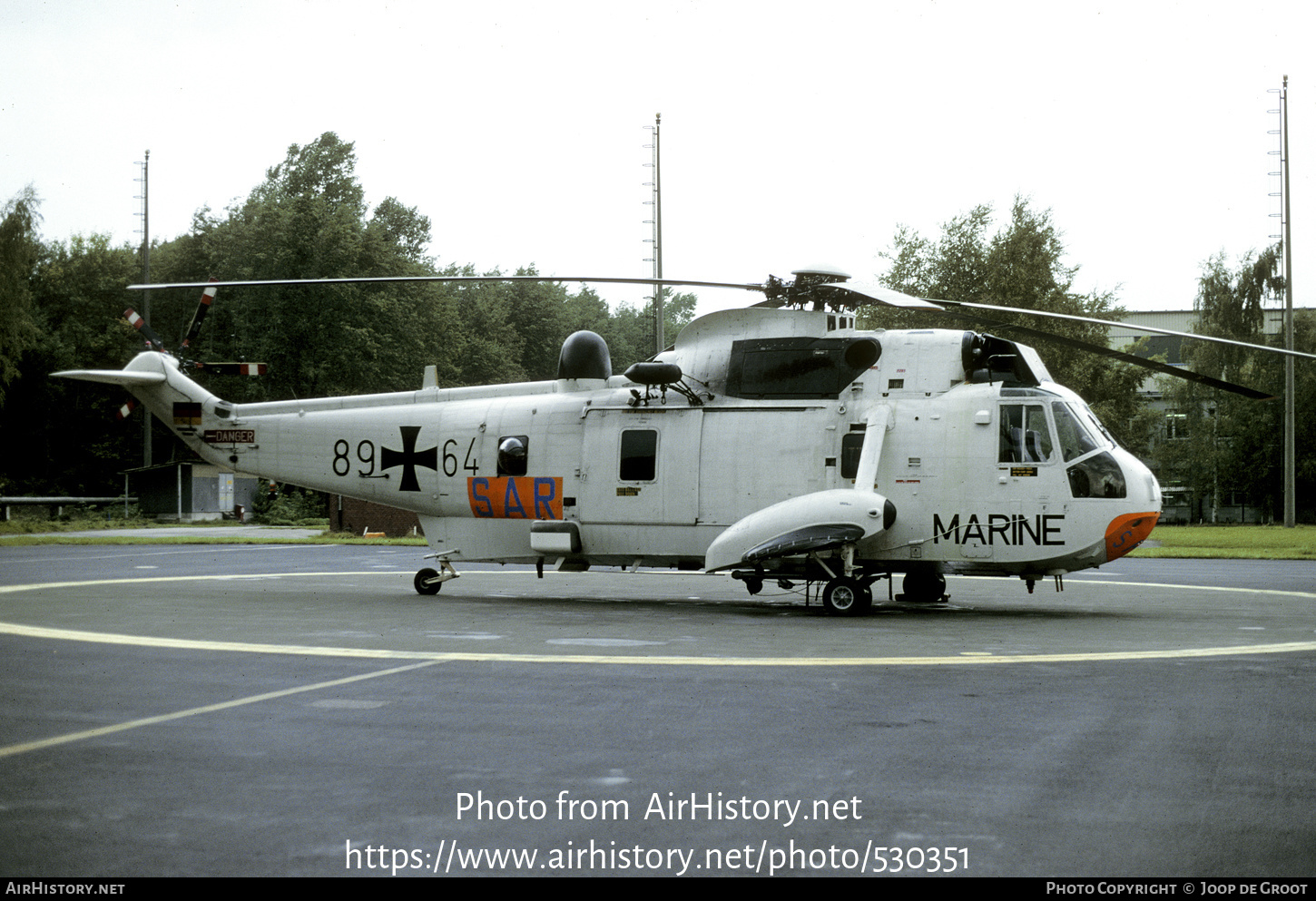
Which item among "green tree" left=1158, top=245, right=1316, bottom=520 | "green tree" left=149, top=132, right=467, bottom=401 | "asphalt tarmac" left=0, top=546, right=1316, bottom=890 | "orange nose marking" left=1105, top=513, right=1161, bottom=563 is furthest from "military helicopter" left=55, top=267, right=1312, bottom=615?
"green tree" left=1158, top=245, right=1316, bottom=520

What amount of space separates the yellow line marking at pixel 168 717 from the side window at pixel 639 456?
749 cm

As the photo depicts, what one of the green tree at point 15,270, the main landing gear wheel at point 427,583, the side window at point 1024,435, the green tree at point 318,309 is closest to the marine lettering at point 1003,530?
the side window at point 1024,435

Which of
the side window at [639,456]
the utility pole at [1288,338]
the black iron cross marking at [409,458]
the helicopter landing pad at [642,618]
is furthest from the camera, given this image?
the utility pole at [1288,338]

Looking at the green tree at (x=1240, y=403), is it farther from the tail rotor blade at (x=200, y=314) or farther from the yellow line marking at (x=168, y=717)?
the yellow line marking at (x=168, y=717)

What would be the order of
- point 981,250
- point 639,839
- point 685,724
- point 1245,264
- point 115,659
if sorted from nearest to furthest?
point 639,839
point 685,724
point 115,659
point 981,250
point 1245,264

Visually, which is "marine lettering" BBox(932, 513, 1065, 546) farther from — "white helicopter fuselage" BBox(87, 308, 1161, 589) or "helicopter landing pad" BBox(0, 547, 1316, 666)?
"helicopter landing pad" BBox(0, 547, 1316, 666)

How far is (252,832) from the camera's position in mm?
4688

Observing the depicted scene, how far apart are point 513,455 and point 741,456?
3.67 m

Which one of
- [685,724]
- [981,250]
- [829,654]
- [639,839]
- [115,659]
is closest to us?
[639,839]

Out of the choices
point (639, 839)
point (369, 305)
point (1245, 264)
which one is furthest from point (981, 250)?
point (639, 839)

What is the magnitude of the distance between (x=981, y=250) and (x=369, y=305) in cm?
3191

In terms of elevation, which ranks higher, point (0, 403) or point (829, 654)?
point (0, 403)

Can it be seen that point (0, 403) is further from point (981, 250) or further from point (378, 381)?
point (981, 250)

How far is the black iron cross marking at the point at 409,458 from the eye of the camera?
706 inches
